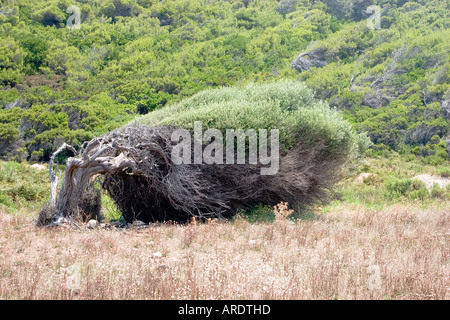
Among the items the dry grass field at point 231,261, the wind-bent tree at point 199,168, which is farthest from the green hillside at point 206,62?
the dry grass field at point 231,261

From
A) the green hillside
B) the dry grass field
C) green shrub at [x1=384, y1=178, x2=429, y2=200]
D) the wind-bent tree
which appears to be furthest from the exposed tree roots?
the green hillside

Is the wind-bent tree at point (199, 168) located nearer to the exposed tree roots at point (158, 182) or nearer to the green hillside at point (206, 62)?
the exposed tree roots at point (158, 182)

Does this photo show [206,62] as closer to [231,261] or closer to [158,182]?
[158,182]

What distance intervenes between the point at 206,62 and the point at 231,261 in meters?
37.1

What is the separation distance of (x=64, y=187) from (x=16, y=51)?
33.0 m

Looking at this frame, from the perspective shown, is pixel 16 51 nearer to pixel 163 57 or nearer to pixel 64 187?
pixel 163 57

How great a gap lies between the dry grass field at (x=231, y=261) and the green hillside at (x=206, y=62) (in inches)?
811

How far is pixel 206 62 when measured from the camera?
4156 cm

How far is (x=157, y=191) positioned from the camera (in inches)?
403

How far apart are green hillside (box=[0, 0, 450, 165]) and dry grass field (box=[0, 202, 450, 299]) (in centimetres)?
2060

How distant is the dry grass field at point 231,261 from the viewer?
5031 mm

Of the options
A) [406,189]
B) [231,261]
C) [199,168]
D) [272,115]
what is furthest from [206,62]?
[231,261]

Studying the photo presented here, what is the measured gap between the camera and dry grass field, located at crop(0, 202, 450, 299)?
503 cm
